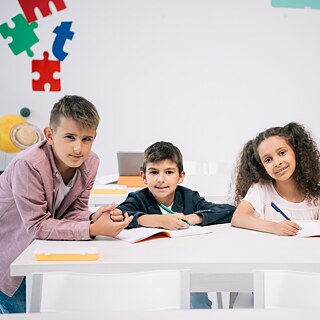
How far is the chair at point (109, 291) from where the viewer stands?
0.98m

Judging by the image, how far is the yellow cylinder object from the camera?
4590mm

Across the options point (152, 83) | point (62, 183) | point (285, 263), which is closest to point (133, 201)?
point (62, 183)

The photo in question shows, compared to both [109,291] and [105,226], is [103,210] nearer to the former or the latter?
[105,226]

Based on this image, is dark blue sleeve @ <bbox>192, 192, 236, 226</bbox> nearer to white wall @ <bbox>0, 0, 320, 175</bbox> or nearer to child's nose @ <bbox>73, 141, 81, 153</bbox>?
child's nose @ <bbox>73, 141, 81, 153</bbox>

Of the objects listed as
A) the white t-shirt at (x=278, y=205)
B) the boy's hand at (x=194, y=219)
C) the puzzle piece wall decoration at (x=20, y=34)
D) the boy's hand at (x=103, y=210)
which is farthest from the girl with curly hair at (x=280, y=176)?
the puzzle piece wall decoration at (x=20, y=34)

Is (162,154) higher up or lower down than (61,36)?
lower down

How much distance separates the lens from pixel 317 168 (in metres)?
2.04

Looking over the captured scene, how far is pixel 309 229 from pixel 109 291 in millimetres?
822

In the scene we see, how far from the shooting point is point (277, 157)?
194cm

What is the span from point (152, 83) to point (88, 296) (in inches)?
166

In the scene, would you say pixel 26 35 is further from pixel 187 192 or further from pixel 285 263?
pixel 285 263

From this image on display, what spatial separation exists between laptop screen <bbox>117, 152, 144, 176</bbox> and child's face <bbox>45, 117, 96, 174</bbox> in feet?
4.68

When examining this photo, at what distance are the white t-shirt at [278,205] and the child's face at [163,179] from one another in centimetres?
28

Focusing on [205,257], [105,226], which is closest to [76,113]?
[105,226]
